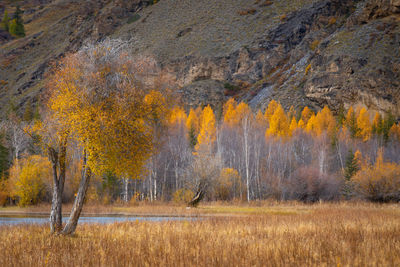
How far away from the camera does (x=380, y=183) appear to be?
38469mm

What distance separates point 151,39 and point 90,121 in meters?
119

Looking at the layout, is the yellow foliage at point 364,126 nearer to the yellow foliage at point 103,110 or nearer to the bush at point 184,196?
the bush at point 184,196

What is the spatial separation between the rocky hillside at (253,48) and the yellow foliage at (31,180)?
184 feet

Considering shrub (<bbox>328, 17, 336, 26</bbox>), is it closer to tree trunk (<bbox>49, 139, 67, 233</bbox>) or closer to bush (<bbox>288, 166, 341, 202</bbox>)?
bush (<bbox>288, 166, 341, 202</bbox>)

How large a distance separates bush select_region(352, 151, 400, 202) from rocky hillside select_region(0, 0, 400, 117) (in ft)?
146

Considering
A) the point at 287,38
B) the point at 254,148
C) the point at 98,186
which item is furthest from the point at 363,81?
the point at 98,186

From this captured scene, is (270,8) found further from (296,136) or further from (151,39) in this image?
(296,136)

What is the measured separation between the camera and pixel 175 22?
442 feet

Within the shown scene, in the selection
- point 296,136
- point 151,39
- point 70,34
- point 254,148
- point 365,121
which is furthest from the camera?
point 70,34

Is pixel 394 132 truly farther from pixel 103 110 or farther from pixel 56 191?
pixel 56 191

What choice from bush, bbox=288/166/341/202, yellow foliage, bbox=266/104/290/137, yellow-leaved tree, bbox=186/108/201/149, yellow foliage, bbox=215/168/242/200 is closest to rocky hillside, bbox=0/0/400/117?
yellow foliage, bbox=266/104/290/137

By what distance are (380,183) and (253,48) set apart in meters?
81.8

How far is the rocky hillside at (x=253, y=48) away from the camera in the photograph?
80438 mm

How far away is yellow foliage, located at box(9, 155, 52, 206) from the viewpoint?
43.2 m
